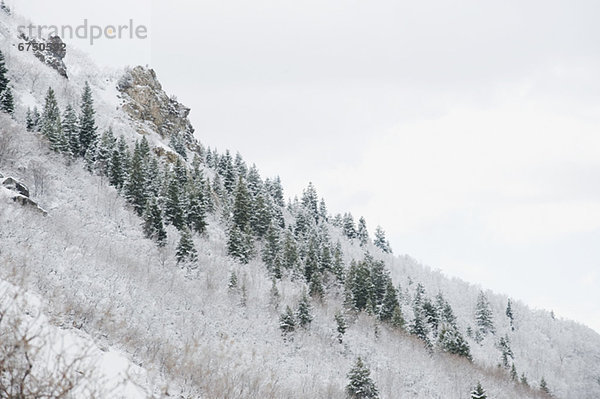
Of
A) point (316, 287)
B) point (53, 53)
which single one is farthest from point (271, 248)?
point (53, 53)

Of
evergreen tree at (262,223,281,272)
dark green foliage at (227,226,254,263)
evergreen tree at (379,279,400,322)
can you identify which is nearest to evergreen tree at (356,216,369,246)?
evergreen tree at (379,279,400,322)

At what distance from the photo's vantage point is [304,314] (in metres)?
32.2

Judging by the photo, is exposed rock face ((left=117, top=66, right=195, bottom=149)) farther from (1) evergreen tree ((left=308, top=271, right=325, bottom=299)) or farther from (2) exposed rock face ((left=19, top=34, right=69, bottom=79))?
(1) evergreen tree ((left=308, top=271, right=325, bottom=299))

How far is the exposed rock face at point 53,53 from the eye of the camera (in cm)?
6531

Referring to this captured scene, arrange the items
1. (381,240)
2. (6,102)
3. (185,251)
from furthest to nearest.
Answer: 1. (381,240)
2. (6,102)
3. (185,251)

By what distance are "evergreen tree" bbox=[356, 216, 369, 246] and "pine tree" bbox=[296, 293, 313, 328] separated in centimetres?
6261

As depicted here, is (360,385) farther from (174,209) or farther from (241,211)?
(241,211)

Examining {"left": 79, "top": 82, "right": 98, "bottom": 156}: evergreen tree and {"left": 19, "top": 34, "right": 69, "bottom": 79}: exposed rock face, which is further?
{"left": 19, "top": 34, "right": 69, "bottom": 79}: exposed rock face

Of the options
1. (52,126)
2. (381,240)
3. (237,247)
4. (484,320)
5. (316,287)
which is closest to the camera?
(52,126)

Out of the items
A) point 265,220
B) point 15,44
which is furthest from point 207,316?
point 15,44

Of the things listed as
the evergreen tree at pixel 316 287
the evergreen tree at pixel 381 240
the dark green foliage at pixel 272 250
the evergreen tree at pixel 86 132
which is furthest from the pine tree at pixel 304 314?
the evergreen tree at pixel 381 240

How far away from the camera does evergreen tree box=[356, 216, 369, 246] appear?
95944 mm

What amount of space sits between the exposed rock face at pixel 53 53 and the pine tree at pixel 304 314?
57.5 meters

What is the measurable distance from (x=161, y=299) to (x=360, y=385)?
40.7ft
